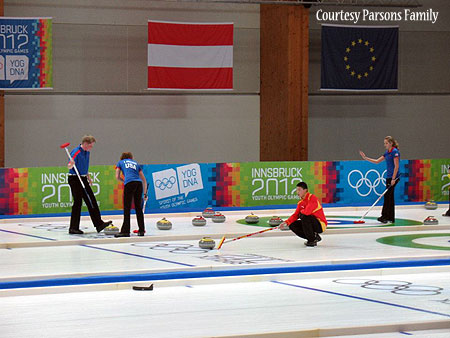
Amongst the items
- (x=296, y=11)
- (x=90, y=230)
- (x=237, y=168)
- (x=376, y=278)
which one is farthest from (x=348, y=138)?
(x=376, y=278)

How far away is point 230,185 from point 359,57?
5.91 m

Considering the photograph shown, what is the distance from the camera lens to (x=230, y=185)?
699 inches

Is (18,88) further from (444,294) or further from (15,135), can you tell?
(444,294)

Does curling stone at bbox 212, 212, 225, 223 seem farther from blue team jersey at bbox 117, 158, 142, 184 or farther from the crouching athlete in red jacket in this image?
the crouching athlete in red jacket

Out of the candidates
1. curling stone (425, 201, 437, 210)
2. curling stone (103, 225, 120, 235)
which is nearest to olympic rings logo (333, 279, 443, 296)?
curling stone (103, 225, 120, 235)

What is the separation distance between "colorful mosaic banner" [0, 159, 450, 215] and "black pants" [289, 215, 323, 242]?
17.8ft

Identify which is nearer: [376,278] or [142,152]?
[376,278]

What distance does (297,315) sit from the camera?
762 centimetres

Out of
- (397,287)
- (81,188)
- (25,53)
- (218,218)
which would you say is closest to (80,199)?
(81,188)

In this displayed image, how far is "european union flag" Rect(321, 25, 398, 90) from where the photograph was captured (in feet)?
69.8

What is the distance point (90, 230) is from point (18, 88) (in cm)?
693

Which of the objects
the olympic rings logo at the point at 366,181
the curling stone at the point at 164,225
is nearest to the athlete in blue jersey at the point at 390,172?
the olympic rings logo at the point at 366,181

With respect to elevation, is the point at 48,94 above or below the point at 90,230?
above

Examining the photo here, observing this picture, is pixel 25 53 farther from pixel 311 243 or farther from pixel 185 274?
pixel 185 274
